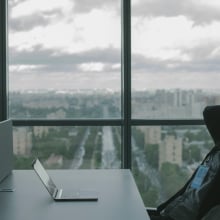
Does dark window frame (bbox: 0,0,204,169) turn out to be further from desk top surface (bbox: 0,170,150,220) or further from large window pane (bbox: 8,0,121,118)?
desk top surface (bbox: 0,170,150,220)

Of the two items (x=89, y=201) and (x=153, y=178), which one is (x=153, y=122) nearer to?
(x=153, y=178)

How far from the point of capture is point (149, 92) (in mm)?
4305

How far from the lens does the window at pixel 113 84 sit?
4242 millimetres

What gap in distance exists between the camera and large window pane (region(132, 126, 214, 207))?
13.9ft

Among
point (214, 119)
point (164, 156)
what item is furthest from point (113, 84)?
point (214, 119)

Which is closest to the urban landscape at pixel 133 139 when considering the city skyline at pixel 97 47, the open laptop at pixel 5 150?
the city skyline at pixel 97 47

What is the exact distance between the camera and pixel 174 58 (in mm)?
4316

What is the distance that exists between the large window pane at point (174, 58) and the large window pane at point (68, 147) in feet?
1.38

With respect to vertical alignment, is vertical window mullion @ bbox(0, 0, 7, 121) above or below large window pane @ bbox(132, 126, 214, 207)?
above

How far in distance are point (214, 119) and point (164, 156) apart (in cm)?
197

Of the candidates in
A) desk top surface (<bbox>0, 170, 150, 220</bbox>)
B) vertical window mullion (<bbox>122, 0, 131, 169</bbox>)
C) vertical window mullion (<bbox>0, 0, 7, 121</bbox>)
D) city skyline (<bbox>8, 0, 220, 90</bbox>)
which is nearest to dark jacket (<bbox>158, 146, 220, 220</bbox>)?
desk top surface (<bbox>0, 170, 150, 220</bbox>)

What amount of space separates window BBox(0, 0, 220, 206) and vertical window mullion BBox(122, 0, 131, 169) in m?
0.01

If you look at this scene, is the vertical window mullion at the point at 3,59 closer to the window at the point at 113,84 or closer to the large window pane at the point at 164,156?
the window at the point at 113,84

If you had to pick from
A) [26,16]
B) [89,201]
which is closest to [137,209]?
[89,201]
